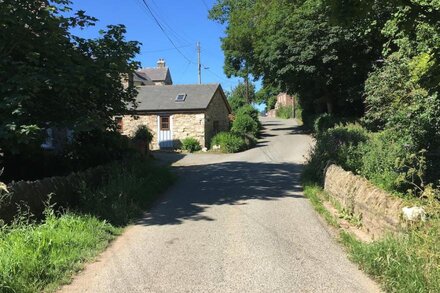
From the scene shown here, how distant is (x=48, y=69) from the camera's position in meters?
10.3

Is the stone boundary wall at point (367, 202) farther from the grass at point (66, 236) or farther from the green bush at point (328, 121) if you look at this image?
the green bush at point (328, 121)

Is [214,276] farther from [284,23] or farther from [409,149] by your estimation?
[284,23]

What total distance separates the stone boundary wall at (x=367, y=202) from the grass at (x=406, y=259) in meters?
0.50

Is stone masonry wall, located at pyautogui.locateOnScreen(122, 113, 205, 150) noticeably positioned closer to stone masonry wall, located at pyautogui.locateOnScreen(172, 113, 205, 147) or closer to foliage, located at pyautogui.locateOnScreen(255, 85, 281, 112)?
stone masonry wall, located at pyautogui.locateOnScreen(172, 113, 205, 147)

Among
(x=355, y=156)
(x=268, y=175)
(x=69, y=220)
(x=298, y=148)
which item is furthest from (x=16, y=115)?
(x=298, y=148)

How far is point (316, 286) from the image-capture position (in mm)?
5648

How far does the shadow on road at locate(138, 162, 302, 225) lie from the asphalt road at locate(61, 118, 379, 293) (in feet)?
0.15

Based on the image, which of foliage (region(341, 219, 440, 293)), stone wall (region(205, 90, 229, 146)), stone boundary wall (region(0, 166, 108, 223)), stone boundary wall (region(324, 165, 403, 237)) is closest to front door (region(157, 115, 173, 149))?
stone wall (region(205, 90, 229, 146))

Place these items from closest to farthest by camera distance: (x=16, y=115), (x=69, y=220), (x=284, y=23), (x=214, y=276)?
(x=214, y=276)
(x=69, y=220)
(x=16, y=115)
(x=284, y=23)

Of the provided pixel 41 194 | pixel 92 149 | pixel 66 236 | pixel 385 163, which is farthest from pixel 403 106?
pixel 66 236

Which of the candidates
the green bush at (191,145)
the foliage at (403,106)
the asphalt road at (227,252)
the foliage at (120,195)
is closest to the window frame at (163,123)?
the green bush at (191,145)

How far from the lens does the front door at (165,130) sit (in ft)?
112

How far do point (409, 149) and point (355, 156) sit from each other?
2.06 m

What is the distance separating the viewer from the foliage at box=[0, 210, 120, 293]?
18.2 ft
